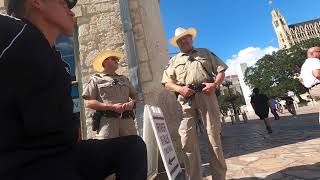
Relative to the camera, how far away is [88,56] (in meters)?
5.92

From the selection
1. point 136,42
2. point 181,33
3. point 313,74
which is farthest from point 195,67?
point 136,42

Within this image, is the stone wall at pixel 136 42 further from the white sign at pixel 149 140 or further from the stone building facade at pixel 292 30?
the stone building facade at pixel 292 30

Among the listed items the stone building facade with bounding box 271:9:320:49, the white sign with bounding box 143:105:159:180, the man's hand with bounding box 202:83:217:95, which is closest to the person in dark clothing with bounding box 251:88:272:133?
the man's hand with bounding box 202:83:217:95

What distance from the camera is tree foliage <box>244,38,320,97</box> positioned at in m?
57.7

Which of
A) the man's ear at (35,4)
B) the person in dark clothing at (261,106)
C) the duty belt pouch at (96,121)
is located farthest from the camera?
the person in dark clothing at (261,106)

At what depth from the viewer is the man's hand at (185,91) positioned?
3.78 meters

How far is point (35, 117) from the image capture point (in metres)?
0.98

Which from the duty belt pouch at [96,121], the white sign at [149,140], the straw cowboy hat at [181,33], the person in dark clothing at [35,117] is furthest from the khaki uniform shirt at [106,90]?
the person in dark clothing at [35,117]

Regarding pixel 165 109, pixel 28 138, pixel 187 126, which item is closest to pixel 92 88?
pixel 187 126

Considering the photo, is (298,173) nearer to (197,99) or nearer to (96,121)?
(197,99)

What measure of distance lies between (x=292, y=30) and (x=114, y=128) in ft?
420

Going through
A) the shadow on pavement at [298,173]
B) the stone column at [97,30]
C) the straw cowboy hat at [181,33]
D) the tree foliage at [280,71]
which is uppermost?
the tree foliage at [280,71]

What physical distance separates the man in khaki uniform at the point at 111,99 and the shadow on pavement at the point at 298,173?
175cm

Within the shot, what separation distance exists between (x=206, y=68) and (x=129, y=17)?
8.53ft
